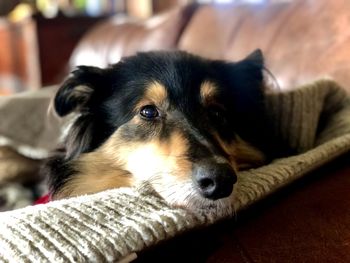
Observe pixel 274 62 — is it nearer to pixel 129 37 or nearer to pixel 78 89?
pixel 78 89

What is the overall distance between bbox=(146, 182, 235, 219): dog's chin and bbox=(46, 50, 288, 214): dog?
0.47 ft

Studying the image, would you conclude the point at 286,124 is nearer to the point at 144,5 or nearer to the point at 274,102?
the point at 274,102

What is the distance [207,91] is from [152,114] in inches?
6.1

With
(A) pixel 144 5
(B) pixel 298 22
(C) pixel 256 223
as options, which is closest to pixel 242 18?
(B) pixel 298 22

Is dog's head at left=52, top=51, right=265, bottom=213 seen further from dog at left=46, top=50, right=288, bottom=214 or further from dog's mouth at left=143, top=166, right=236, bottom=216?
dog's mouth at left=143, top=166, right=236, bottom=216

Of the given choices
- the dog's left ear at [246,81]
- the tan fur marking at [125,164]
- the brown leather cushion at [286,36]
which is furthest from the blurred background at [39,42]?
the tan fur marking at [125,164]

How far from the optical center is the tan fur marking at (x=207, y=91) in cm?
127

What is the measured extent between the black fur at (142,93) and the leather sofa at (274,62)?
318mm

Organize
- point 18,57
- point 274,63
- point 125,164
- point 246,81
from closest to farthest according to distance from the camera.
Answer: point 125,164 → point 246,81 → point 274,63 → point 18,57

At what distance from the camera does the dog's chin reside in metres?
0.82

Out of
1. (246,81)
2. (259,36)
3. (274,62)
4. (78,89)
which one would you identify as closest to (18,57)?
(259,36)

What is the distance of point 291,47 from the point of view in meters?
1.80

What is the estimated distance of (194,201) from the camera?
→ 0.88 meters

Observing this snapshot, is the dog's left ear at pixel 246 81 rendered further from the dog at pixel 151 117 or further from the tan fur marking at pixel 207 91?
the tan fur marking at pixel 207 91
